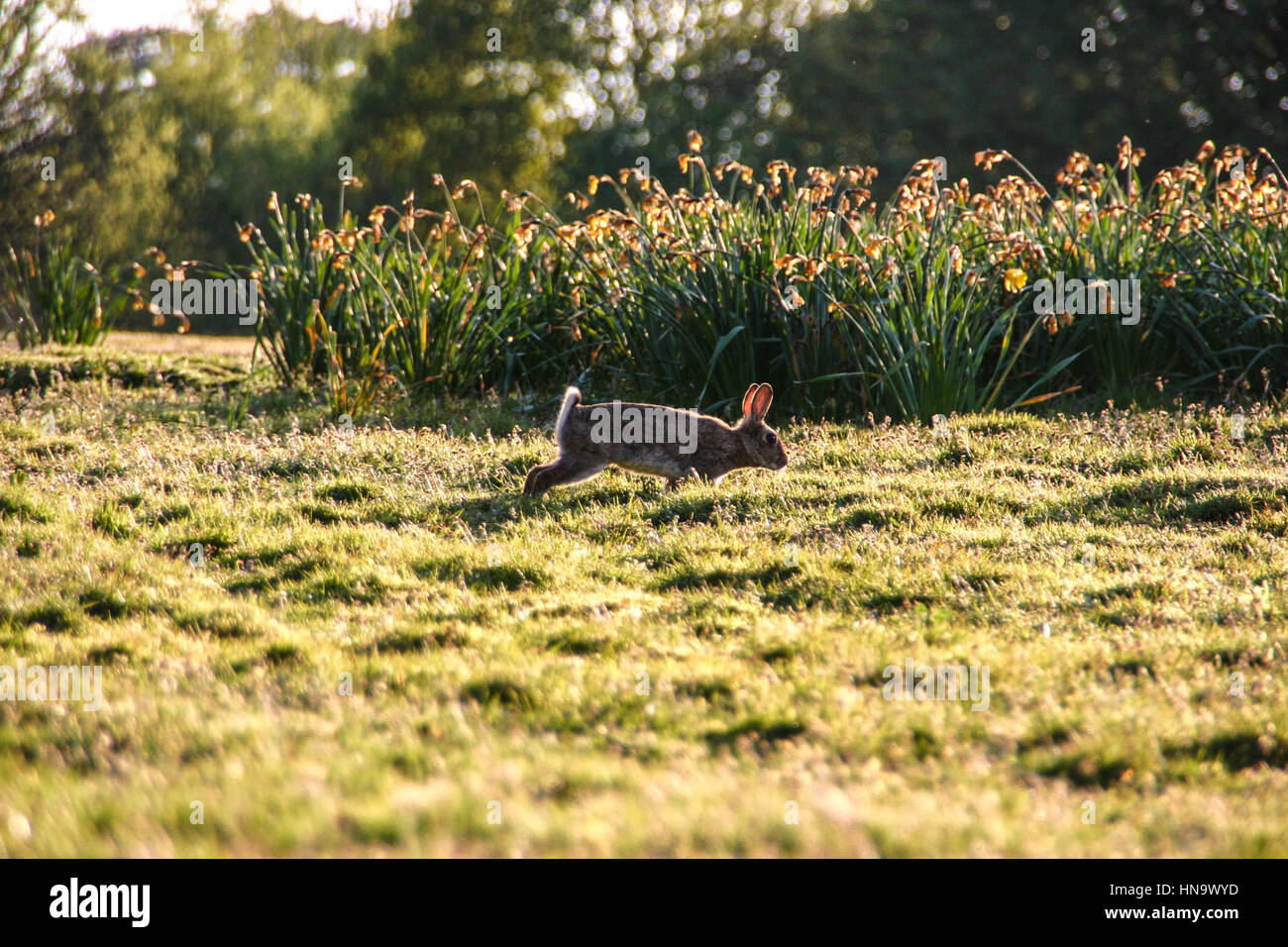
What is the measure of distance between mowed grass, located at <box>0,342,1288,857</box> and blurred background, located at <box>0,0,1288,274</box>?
18877 millimetres

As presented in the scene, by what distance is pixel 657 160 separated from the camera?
131ft

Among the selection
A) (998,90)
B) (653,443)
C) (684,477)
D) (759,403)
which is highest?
(998,90)

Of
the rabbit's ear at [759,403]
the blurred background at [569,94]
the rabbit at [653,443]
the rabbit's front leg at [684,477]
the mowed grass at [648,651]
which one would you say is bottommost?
the mowed grass at [648,651]

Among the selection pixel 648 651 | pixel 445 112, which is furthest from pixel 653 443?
pixel 445 112

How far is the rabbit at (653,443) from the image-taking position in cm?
691

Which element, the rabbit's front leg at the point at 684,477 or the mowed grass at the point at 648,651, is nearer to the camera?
the mowed grass at the point at 648,651

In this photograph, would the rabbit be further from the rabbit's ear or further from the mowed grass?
the mowed grass

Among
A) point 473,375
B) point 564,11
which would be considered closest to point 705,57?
point 564,11

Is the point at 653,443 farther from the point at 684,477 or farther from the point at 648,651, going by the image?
the point at 648,651

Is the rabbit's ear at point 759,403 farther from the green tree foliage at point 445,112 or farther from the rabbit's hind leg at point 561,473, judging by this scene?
the green tree foliage at point 445,112

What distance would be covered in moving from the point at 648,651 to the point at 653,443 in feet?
9.30

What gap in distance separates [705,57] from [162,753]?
45.1 metres

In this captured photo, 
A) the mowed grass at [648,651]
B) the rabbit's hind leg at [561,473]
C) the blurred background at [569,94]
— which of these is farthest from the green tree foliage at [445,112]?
the rabbit's hind leg at [561,473]

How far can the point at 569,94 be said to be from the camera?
41688mm
